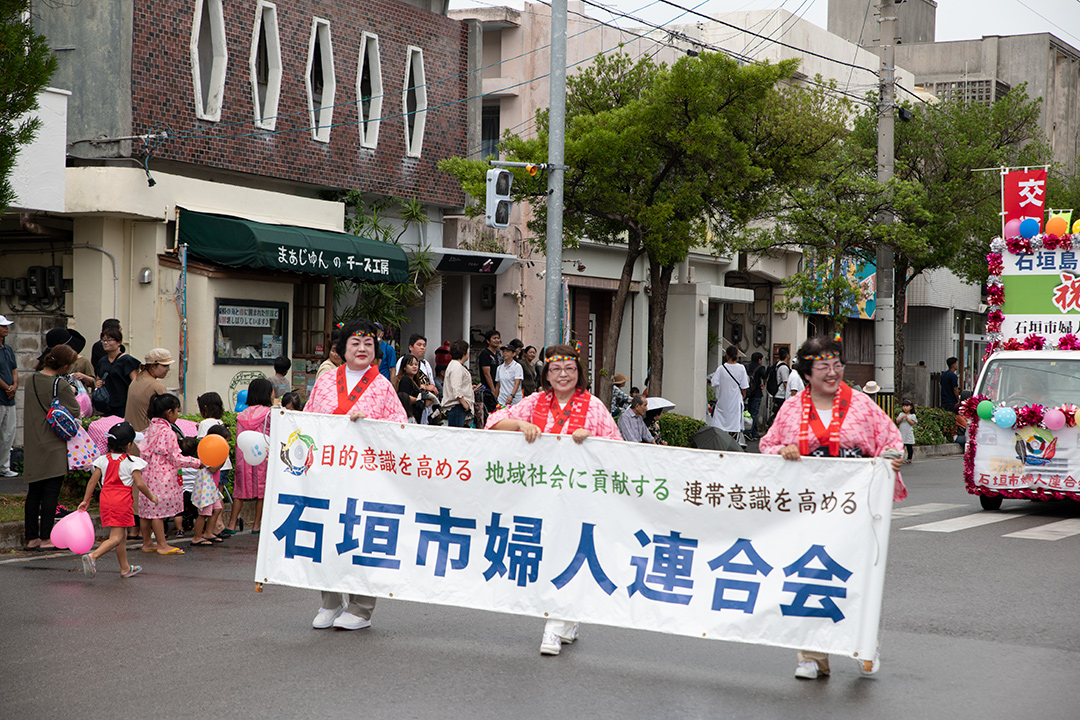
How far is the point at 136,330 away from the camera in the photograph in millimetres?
17141

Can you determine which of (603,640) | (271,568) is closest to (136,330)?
(271,568)

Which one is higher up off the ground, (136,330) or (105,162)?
(105,162)

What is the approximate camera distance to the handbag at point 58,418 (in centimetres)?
1018

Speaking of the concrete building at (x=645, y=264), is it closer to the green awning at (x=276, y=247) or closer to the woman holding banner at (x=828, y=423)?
the green awning at (x=276, y=247)

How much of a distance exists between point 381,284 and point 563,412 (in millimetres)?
14278

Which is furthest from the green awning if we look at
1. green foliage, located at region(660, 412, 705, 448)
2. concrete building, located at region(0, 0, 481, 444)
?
green foliage, located at region(660, 412, 705, 448)

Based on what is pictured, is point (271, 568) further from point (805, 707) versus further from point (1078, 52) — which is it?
point (1078, 52)

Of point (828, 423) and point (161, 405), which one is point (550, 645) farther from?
point (161, 405)

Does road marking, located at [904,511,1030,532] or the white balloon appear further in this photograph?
road marking, located at [904,511,1030,532]

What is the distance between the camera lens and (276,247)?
1742 cm

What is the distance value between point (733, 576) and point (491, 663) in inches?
55.4

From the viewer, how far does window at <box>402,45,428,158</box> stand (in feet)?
73.3

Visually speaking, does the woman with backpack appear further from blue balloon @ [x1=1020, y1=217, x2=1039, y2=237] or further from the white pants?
blue balloon @ [x1=1020, y1=217, x2=1039, y2=237]

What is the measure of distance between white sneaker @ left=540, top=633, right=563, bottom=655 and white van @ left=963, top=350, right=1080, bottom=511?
876 cm
